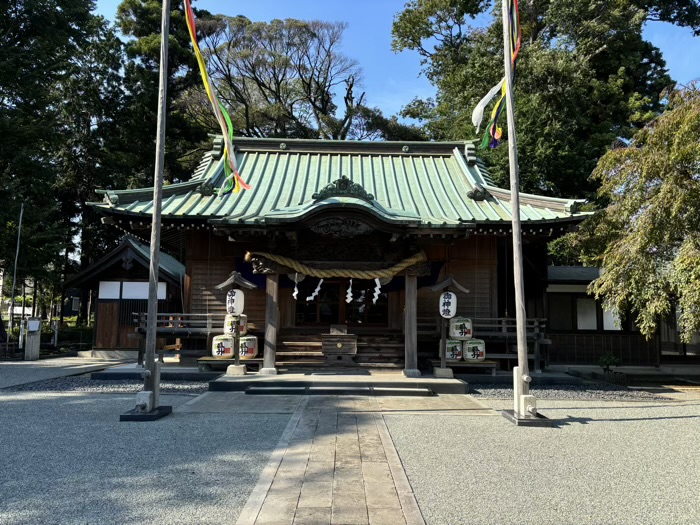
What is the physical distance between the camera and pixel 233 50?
33969 millimetres

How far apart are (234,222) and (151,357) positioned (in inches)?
156

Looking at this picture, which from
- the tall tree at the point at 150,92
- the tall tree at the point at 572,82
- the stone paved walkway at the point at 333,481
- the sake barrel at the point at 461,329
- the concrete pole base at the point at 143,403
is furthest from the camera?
the tall tree at the point at 150,92

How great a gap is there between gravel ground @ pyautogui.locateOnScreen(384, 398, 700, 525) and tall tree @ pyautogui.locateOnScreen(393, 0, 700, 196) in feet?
52.0

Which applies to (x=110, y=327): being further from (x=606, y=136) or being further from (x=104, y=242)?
(x=606, y=136)

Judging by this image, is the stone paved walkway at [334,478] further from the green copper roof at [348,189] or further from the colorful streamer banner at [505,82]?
the colorful streamer banner at [505,82]

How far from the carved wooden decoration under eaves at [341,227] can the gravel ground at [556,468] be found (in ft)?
15.0

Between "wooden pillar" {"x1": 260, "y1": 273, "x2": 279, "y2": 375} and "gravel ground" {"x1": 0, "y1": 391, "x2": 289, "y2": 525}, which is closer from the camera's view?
"gravel ground" {"x1": 0, "y1": 391, "x2": 289, "y2": 525}

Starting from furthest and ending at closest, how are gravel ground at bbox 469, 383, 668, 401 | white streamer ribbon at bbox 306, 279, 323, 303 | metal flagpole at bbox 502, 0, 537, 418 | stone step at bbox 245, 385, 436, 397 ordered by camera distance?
white streamer ribbon at bbox 306, 279, 323, 303 < gravel ground at bbox 469, 383, 668, 401 < stone step at bbox 245, 385, 436, 397 < metal flagpole at bbox 502, 0, 537, 418

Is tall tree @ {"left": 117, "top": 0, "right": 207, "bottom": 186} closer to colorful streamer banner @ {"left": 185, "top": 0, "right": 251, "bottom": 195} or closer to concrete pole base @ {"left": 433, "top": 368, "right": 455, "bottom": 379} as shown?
colorful streamer banner @ {"left": 185, "top": 0, "right": 251, "bottom": 195}

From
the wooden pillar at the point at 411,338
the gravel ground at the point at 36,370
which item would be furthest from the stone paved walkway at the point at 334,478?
the gravel ground at the point at 36,370

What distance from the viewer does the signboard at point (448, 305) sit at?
35.8 ft

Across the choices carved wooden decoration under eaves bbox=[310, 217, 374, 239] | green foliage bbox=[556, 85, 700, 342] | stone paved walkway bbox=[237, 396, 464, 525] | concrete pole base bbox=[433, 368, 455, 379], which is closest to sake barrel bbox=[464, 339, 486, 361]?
concrete pole base bbox=[433, 368, 455, 379]

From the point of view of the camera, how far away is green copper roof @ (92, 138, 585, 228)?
1084cm

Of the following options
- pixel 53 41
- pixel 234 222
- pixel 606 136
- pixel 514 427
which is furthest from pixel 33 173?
pixel 606 136
